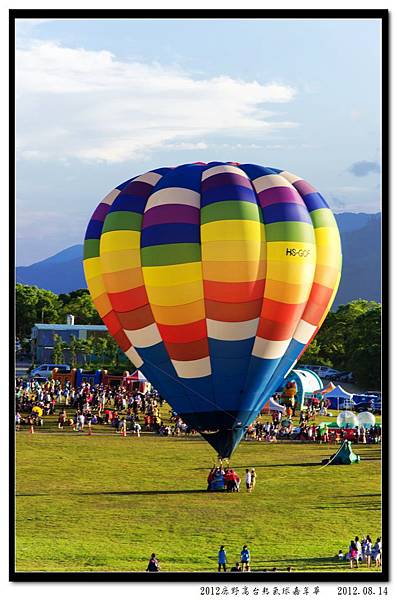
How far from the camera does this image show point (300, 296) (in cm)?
1889

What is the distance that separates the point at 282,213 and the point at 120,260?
2732 millimetres

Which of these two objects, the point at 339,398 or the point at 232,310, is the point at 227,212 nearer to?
the point at 232,310

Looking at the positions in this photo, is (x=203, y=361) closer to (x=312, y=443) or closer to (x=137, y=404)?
(x=312, y=443)

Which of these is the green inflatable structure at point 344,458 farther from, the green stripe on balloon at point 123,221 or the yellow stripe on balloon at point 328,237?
the green stripe on balloon at point 123,221

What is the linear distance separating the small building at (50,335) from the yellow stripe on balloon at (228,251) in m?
20.7

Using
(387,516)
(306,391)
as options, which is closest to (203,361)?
(387,516)

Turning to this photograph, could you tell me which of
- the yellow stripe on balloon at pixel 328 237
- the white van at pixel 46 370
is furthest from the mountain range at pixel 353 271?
the yellow stripe on balloon at pixel 328 237

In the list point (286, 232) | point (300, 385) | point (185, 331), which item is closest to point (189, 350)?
point (185, 331)

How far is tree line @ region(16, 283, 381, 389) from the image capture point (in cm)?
3803

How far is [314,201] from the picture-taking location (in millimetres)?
19516

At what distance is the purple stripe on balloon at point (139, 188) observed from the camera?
19391 mm

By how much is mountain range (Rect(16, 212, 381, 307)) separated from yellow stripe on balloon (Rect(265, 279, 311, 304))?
1038 inches

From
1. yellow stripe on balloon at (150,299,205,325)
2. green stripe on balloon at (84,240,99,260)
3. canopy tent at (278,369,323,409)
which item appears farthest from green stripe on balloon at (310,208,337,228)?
canopy tent at (278,369,323,409)

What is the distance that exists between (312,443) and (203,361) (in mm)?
7188
